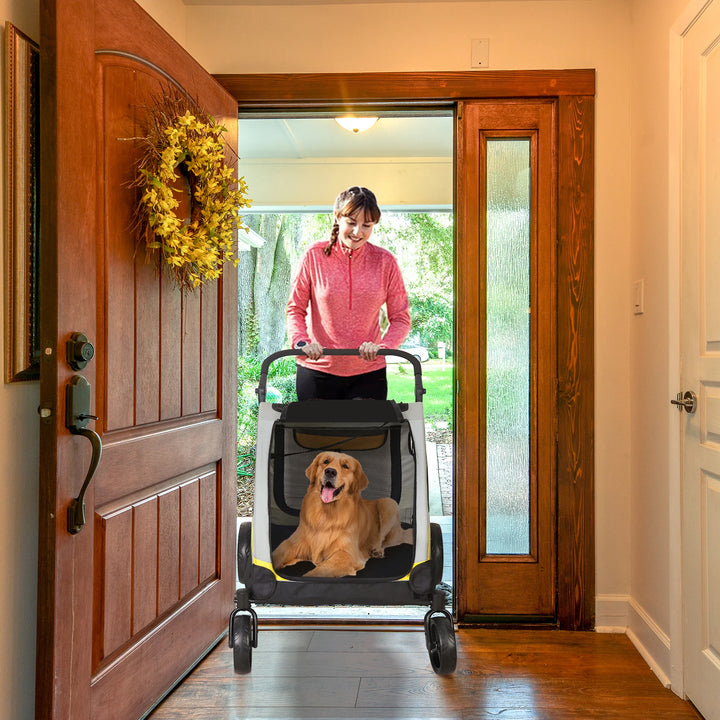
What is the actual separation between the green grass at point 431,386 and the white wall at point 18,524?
509cm

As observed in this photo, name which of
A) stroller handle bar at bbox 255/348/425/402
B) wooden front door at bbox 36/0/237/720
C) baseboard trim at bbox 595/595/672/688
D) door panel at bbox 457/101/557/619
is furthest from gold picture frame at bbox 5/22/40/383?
baseboard trim at bbox 595/595/672/688

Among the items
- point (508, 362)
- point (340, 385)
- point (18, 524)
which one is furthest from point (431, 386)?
point (18, 524)

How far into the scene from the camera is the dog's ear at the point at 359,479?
2.20m

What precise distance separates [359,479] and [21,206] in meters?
1.34

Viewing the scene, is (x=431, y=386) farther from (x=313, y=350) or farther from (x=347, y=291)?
(x=313, y=350)

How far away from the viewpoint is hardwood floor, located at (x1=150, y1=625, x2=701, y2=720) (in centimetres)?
192

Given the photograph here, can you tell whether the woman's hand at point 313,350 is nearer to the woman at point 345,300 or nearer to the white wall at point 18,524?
the woman at point 345,300

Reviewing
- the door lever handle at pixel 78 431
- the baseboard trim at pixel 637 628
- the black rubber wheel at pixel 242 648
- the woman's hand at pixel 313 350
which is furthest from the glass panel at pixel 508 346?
the door lever handle at pixel 78 431

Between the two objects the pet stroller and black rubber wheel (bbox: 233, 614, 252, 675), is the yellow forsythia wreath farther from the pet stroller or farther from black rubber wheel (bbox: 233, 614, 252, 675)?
black rubber wheel (bbox: 233, 614, 252, 675)

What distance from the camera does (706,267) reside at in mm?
1860

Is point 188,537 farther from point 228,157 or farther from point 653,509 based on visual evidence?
point 653,509

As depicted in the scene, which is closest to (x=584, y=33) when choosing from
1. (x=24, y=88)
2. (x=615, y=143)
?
(x=615, y=143)

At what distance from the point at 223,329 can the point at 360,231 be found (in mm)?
939

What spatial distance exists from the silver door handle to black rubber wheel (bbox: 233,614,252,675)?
1.62 meters
